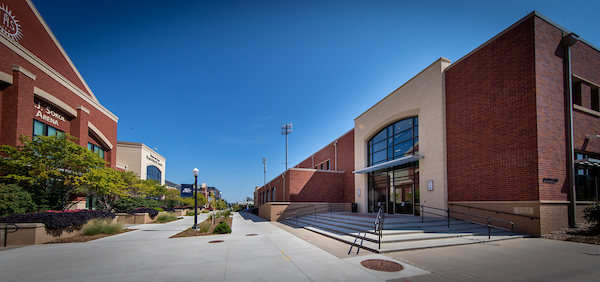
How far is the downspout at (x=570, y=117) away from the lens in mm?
11648

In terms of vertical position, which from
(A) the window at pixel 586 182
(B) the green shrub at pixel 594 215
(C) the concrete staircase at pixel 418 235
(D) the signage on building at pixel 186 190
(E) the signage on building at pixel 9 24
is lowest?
(D) the signage on building at pixel 186 190

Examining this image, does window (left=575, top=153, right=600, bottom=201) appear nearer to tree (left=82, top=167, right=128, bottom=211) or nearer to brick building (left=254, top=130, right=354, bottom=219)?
brick building (left=254, top=130, right=354, bottom=219)

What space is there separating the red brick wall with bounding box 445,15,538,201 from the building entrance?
114 inches

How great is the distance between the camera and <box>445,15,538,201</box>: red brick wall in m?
11.6

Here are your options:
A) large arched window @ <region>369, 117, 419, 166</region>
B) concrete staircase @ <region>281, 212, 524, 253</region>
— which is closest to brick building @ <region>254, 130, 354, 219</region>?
large arched window @ <region>369, 117, 419, 166</region>

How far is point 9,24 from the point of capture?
18531 millimetres

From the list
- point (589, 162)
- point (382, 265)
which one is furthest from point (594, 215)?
point (382, 265)

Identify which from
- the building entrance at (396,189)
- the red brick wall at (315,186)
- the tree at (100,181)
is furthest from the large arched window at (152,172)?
the building entrance at (396,189)

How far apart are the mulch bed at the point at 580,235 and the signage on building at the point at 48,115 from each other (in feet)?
101

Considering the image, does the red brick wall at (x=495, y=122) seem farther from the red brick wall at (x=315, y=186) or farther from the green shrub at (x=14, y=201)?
the green shrub at (x=14, y=201)

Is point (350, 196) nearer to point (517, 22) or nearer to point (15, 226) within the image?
point (517, 22)

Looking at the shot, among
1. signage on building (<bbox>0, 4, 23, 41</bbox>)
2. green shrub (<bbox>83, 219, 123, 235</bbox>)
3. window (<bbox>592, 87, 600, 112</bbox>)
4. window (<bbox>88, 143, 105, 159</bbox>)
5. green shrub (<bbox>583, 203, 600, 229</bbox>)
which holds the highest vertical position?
signage on building (<bbox>0, 4, 23, 41</bbox>)

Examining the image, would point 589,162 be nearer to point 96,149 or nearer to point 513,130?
point 513,130

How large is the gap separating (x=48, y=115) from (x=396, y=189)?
27.1m
